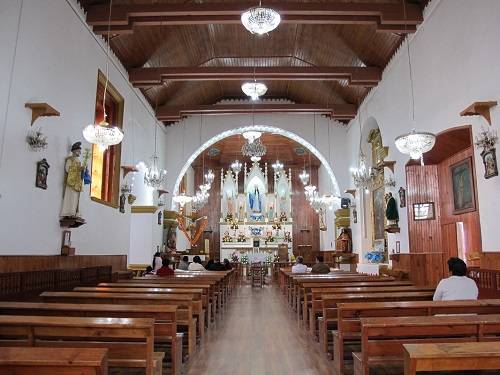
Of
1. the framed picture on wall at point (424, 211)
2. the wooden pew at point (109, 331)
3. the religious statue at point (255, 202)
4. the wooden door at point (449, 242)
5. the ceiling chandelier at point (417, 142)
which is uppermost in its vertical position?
the religious statue at point (255, 202)

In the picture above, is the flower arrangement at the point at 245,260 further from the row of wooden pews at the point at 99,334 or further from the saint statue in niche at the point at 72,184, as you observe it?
the row of wooden pews at the point at 99,334

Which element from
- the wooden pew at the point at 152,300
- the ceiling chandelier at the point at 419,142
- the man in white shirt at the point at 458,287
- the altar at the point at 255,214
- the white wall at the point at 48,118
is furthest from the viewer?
the altar at the point at 255,214

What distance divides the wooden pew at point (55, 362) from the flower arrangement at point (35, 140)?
4.81 metres

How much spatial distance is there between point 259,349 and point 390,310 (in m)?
1.75

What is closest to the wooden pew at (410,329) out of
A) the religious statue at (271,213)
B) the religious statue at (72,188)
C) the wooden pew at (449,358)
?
the wooden pew at (449,358)

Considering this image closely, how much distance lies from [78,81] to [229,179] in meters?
13.3

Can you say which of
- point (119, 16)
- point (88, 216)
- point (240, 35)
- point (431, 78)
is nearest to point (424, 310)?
point (431, 78)

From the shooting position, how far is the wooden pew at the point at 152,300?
424cm

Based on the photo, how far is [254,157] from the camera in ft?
50.5

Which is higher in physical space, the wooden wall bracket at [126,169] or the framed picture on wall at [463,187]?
the wooden wall bracket at [126,169]

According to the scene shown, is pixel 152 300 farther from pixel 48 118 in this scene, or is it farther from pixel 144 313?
pixel 48 118

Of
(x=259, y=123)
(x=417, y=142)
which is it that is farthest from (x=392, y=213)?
(x=259, y=123)

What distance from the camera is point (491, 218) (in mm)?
6070

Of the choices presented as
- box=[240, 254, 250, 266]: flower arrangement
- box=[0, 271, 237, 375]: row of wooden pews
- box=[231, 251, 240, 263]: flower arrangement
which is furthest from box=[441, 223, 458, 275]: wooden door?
box=[231, 251, 240, 263]: flower arrangement
